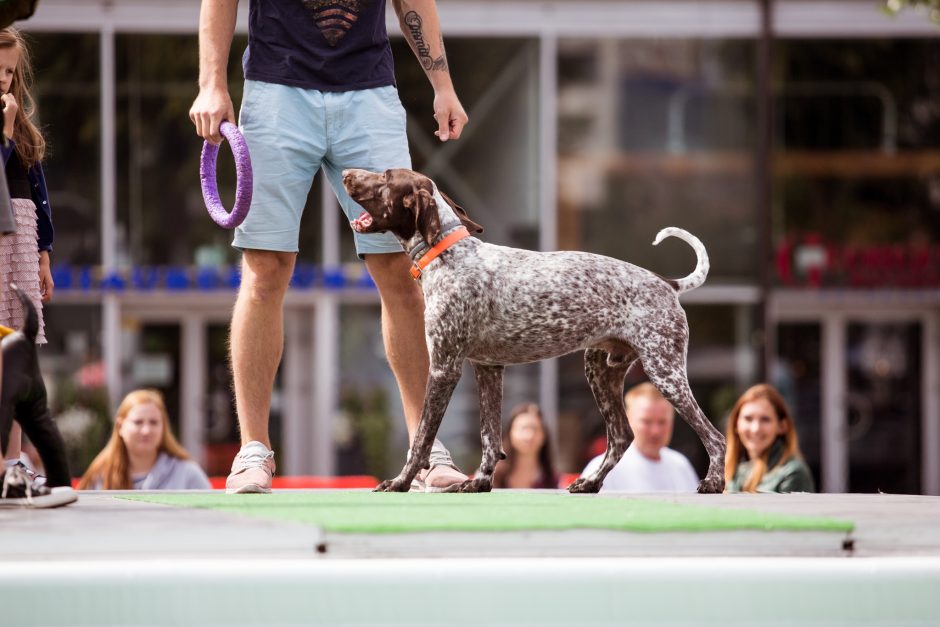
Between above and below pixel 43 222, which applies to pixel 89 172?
above

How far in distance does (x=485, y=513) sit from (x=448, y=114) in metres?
1.69

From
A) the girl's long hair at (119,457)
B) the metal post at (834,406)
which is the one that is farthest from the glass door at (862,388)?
the girl's long hair at (119,457)

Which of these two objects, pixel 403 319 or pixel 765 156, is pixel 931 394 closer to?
pixel 765 156

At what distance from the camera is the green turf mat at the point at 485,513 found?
2971 millimetres

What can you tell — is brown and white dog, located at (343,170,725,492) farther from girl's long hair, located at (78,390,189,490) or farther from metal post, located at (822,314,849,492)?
Result: metal post, located at (822,314,849,492)

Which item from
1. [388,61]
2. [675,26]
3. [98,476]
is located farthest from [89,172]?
[388,61]

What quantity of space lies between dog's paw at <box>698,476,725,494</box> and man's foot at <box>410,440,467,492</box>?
0.75 metres

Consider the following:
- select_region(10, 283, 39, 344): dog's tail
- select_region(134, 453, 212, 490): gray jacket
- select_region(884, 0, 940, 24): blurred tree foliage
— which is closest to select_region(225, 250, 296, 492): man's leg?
select_region(10, 283, 39, 344): dog's tail

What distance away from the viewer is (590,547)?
2.95 meters

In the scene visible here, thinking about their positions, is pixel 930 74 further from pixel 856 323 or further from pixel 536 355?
pixel 536 355

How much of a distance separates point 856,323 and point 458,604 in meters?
12.6

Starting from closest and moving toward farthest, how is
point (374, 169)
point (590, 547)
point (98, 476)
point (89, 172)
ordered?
point (590, 547), point (374, 169), point (98, 476), point (89, 172)

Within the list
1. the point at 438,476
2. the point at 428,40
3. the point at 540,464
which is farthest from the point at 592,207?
the point at 438,476

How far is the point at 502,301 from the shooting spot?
13.1 feet
